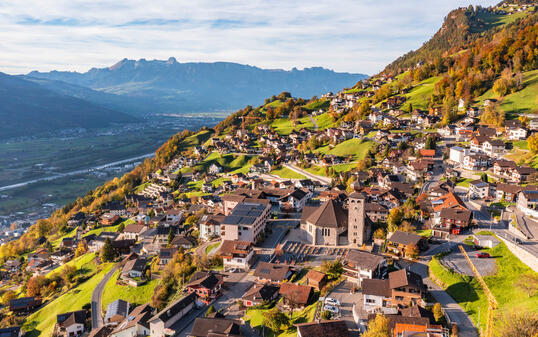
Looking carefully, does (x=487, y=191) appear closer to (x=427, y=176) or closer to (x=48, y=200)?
(x=427, y=176)

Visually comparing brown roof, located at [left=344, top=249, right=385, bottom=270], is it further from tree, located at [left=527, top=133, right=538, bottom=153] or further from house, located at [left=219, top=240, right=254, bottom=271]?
tree, located at [left=527, top=133, right=538, bottom=153]

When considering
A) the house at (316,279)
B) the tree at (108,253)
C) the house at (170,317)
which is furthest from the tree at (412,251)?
the tree at (108,253)

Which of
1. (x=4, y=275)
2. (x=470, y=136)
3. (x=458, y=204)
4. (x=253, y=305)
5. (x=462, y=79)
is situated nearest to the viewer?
(x=253, y=305)

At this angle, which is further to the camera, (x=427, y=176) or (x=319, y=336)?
(x=427, y=176)

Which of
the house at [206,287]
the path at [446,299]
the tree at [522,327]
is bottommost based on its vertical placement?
the house at [206,287]

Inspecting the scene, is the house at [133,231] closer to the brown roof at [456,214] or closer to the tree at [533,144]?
the brown roof at [456,214]

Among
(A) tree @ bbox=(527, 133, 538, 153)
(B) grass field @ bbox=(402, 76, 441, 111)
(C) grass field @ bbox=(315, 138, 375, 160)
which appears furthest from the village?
(B) grass field @ bbox=(402, 76, 441, 111)

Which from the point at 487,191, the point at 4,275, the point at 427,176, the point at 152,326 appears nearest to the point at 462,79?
the point at 427,176
